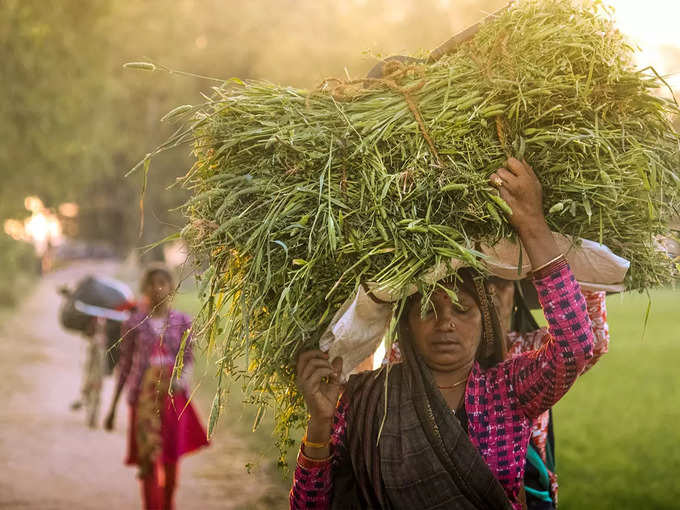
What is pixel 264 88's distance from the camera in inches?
99.8

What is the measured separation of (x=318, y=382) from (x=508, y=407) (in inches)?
25.8

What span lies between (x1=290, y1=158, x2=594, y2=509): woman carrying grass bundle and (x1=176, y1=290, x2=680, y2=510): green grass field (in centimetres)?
61

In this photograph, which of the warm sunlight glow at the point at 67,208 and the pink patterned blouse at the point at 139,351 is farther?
the warm sunlight glow at the point at 67,208

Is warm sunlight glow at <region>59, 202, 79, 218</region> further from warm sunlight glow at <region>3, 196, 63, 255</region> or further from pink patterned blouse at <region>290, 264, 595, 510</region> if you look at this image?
pink patterned blouse at <region>290, 264, 595, 510</region>

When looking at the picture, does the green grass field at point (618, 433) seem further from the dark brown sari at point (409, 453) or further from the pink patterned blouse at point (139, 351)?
the dark brown sari at point (409, 453)

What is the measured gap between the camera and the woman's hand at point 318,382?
2551 mm

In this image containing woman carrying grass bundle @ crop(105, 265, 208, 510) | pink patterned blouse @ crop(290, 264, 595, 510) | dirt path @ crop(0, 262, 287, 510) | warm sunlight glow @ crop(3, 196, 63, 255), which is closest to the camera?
pink patterned blouse @ crop(290, 264, 595, 510)

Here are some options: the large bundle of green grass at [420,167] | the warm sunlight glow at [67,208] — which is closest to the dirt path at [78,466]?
the large bundle of green grass at [420,167]

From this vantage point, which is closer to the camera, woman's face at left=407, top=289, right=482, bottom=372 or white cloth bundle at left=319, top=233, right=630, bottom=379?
white cloth bundle at left=319, top=233, right=630, bottom=379

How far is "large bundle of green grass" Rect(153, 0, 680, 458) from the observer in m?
2.29

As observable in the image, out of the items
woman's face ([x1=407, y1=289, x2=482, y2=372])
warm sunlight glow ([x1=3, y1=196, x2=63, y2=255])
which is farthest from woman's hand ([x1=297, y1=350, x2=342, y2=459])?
warm sunlight glow ([x1=3, y1=196, x2=63, y2=255])

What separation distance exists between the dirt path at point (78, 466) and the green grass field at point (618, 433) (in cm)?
34

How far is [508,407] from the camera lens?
2680 millimetres

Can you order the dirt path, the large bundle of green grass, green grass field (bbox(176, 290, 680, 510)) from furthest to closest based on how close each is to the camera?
Answer: the dirt path → green grass field (bbox(176, 290, 680, 510)) → the large bundle of green grass
